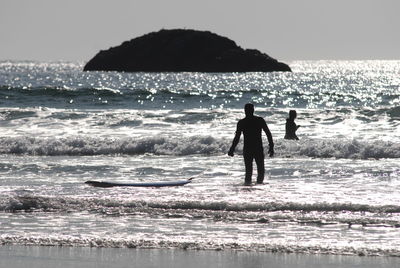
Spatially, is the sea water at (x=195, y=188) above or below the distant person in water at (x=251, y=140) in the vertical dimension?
below

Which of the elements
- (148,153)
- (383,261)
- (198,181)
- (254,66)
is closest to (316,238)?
(383,261)

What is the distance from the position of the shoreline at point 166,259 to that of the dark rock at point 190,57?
158123 millimetres

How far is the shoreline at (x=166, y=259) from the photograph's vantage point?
9.92 metres

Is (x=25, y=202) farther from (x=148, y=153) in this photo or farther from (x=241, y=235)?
(x=148, y=153)

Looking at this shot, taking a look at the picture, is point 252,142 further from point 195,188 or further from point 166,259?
point 166,259

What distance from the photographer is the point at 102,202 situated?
1423 centimetres

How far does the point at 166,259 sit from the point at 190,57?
161159 mm

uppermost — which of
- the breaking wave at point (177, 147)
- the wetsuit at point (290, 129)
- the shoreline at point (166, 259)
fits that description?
the wetsuit at point (290, 129)

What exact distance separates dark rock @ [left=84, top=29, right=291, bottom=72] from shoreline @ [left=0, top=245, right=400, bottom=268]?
158 meters

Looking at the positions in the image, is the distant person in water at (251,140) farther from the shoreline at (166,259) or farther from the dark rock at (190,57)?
the dark rock at (190,57)

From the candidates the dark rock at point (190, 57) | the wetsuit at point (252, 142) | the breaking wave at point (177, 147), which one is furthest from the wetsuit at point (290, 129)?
the dark rock at point (190, 57)

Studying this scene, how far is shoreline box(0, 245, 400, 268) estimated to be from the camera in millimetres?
9922

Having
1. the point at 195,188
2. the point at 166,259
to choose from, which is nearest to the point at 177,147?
the point at 195,188

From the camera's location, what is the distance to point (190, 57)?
170625 millimetres
